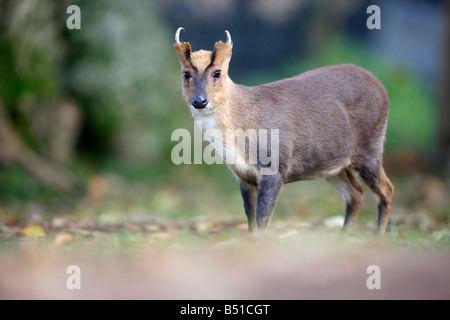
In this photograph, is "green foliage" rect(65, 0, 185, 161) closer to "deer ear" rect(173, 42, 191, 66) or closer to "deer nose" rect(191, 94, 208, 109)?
"deer ear" rect(173, 42, 191, 66)

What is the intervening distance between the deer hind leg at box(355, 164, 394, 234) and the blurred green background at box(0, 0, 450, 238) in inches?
33.6

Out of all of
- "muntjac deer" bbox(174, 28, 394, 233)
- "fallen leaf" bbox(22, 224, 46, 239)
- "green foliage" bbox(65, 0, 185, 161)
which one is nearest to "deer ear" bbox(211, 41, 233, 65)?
"muntjac deer" bbox(174, 28, 394, 233)

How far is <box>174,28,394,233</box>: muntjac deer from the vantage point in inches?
252

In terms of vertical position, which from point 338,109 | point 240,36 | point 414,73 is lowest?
point 338,109

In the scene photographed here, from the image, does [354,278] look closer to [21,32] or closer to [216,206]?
[216,206]

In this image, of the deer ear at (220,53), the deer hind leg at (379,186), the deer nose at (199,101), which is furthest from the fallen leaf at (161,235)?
the deer hind leg at (379,186)

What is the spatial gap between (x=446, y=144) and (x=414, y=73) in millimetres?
6293

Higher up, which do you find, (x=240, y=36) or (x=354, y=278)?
(x=240, y=36)

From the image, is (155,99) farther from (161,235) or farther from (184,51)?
(184,51)

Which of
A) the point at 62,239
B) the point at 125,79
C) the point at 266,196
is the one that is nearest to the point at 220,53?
the point at 266,196

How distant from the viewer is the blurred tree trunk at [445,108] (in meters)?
12.9

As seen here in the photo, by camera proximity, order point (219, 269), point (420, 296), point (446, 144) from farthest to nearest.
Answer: point (446, 144) < point (219, 269) < point (420, 296)

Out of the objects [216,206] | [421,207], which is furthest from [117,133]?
[421,207]

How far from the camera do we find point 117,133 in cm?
1384
